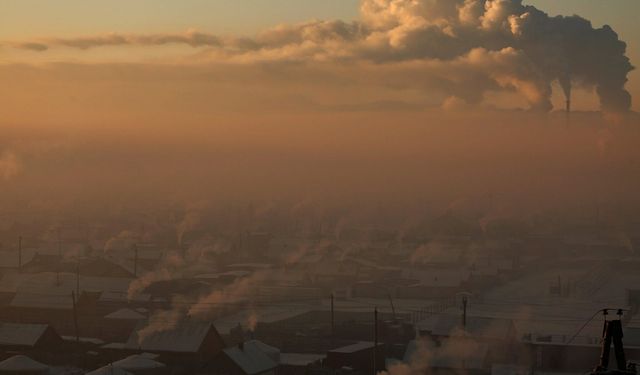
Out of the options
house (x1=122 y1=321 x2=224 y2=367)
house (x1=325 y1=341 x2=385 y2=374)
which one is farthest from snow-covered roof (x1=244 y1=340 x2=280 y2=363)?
house (x1=325 y1=341 x2=385 y2=374)

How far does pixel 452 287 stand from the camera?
1109 inches

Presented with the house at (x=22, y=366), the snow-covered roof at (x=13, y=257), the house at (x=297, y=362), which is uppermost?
the snow-covered roof at (x=13, y=257)

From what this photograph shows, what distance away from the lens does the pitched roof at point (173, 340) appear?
17375 millimetres

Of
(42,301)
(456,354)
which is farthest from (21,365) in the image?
(42,301)

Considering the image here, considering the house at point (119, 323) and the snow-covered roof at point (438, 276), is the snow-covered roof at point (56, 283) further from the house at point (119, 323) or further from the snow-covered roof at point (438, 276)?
the snow-covered roof at point (438, 276)

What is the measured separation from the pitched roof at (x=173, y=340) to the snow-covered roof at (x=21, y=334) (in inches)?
63.3

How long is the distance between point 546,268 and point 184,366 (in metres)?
21.6

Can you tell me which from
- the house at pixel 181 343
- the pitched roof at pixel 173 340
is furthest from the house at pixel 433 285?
the pitched roof at pixel 173 340

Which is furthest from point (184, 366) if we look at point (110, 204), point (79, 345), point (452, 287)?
point (110, 204)

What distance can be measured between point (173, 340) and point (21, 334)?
290cm

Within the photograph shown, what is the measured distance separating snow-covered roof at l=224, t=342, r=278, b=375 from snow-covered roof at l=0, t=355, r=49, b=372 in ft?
9.06

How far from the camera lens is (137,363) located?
15.9 metres

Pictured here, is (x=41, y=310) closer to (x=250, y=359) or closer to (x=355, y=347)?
(x=250, y=359)

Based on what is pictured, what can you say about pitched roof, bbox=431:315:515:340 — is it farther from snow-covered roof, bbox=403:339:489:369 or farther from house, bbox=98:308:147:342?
house, bbox=98:308:147:342
